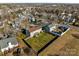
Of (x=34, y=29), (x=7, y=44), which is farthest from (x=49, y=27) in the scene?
(x=7, y=44)

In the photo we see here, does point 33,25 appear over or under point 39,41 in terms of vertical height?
over

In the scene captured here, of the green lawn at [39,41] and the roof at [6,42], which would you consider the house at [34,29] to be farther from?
the roof at [6,42]

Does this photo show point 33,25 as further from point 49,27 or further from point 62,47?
point 62,47

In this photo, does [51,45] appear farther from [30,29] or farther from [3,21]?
[3,21]

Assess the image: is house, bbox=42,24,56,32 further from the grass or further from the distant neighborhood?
the grass

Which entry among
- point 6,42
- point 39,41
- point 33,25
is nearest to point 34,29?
point 33,25

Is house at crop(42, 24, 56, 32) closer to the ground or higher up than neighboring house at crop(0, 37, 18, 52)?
higher up

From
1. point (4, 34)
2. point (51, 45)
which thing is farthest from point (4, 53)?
point (51, 45)

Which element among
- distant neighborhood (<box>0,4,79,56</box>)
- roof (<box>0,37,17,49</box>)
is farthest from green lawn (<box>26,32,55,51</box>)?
roof (<box>0,37,17,49</box>)
